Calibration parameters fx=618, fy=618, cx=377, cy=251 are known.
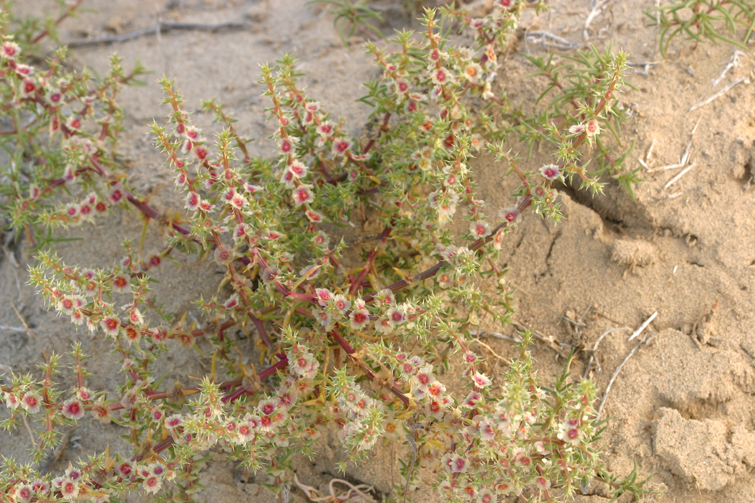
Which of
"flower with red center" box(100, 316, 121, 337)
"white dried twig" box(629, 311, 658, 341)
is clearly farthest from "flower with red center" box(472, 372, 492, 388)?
"flower with red center" box(100, 316, 121, 337)

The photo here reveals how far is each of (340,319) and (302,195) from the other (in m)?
0.58

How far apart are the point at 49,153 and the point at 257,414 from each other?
1.98m

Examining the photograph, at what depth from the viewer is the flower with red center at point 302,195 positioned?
262 cm

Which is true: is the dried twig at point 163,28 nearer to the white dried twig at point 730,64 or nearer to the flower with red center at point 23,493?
the white dried twig at point 730,64

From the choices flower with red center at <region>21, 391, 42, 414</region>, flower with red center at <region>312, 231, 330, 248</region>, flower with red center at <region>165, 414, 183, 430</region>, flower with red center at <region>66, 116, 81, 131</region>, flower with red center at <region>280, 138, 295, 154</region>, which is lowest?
flower with red center at <region>165, 414, 183, 430</region>

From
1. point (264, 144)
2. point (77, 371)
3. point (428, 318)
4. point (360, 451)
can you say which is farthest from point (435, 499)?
point (264, 144)

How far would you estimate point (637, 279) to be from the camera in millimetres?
2914

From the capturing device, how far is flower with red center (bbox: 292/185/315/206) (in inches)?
103

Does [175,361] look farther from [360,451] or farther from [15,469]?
[360,451]

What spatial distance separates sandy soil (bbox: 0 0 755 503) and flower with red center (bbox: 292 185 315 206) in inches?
28.6

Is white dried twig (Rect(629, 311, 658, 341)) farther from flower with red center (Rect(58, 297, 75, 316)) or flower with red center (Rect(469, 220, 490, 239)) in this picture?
flower with red center (Rect(58, 297, 75, 316))

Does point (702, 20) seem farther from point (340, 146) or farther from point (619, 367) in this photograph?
point (340, 146)

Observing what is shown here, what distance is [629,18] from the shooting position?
3461 mm

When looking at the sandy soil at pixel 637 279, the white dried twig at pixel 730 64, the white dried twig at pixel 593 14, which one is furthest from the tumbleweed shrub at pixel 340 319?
the white dried twig at pixel 730 64
